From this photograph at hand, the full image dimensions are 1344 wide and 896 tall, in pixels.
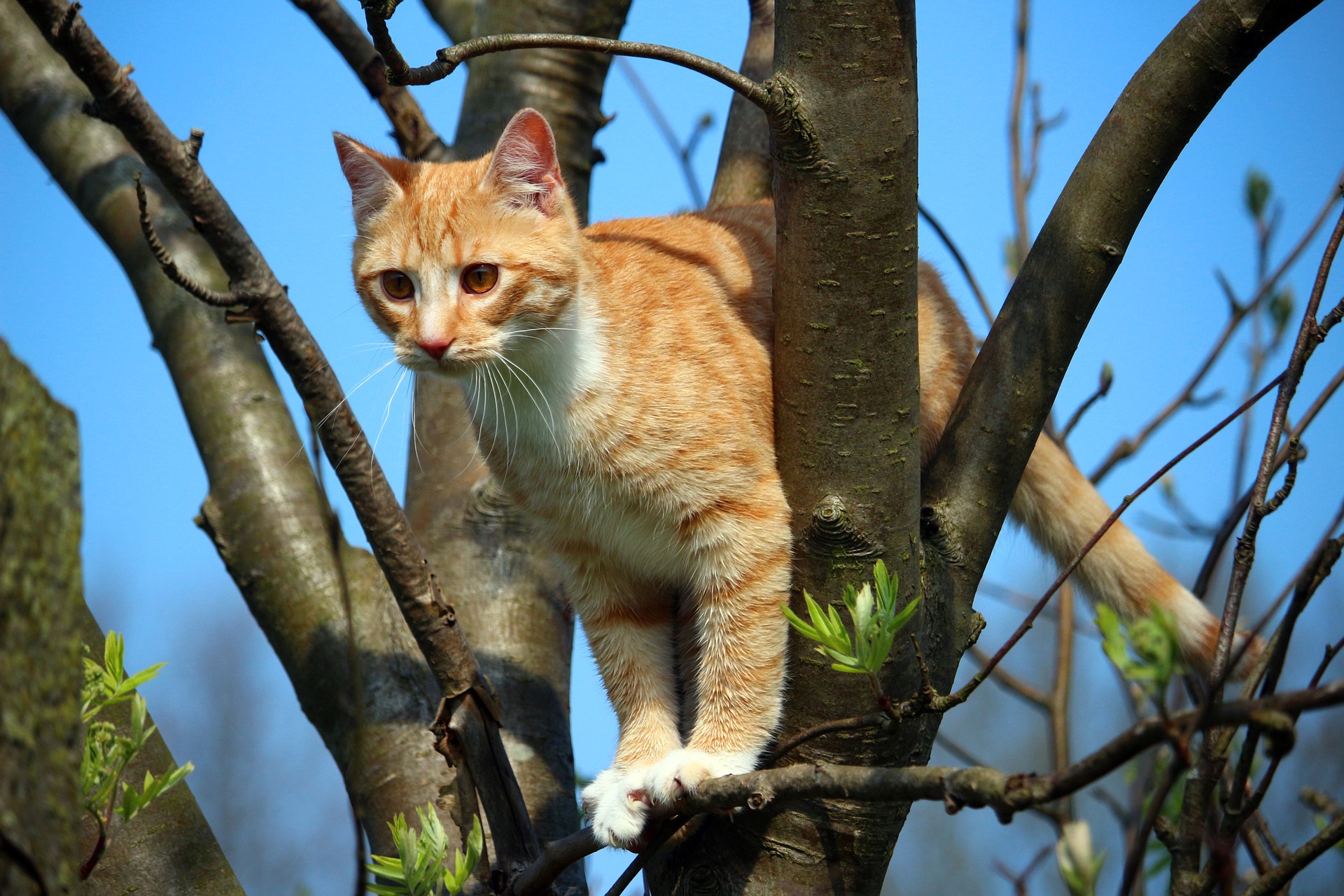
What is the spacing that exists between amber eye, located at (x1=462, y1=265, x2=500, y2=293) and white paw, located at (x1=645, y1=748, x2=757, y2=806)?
1211 mm

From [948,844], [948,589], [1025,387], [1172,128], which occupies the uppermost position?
[1172,128]

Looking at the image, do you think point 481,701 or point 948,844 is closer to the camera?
point 481,701

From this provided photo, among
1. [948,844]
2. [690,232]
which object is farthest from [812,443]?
[948,844]

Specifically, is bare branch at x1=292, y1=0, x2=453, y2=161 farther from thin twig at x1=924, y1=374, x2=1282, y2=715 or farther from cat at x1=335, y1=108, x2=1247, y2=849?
thin twig at x1=924, y1=374, x2=1282, y2=715

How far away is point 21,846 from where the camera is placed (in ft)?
2.74

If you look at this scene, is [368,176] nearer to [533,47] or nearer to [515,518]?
Result: [515,518]

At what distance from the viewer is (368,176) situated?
276cm

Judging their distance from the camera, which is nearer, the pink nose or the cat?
the cat

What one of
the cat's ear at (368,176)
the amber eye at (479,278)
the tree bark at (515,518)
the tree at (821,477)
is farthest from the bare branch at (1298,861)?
the cat's ear at (368,176)

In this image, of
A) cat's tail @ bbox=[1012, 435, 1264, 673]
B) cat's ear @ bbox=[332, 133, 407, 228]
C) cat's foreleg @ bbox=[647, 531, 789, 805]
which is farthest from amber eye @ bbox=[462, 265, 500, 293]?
cat's tail @ bbox=[1012, 435, 1264, 673]

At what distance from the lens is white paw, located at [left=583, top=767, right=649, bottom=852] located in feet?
6.94

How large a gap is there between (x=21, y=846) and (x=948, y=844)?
11413 mm

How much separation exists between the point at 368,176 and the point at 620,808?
1.76 m

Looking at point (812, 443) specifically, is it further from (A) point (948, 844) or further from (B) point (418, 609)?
(A) point (948, 844)
